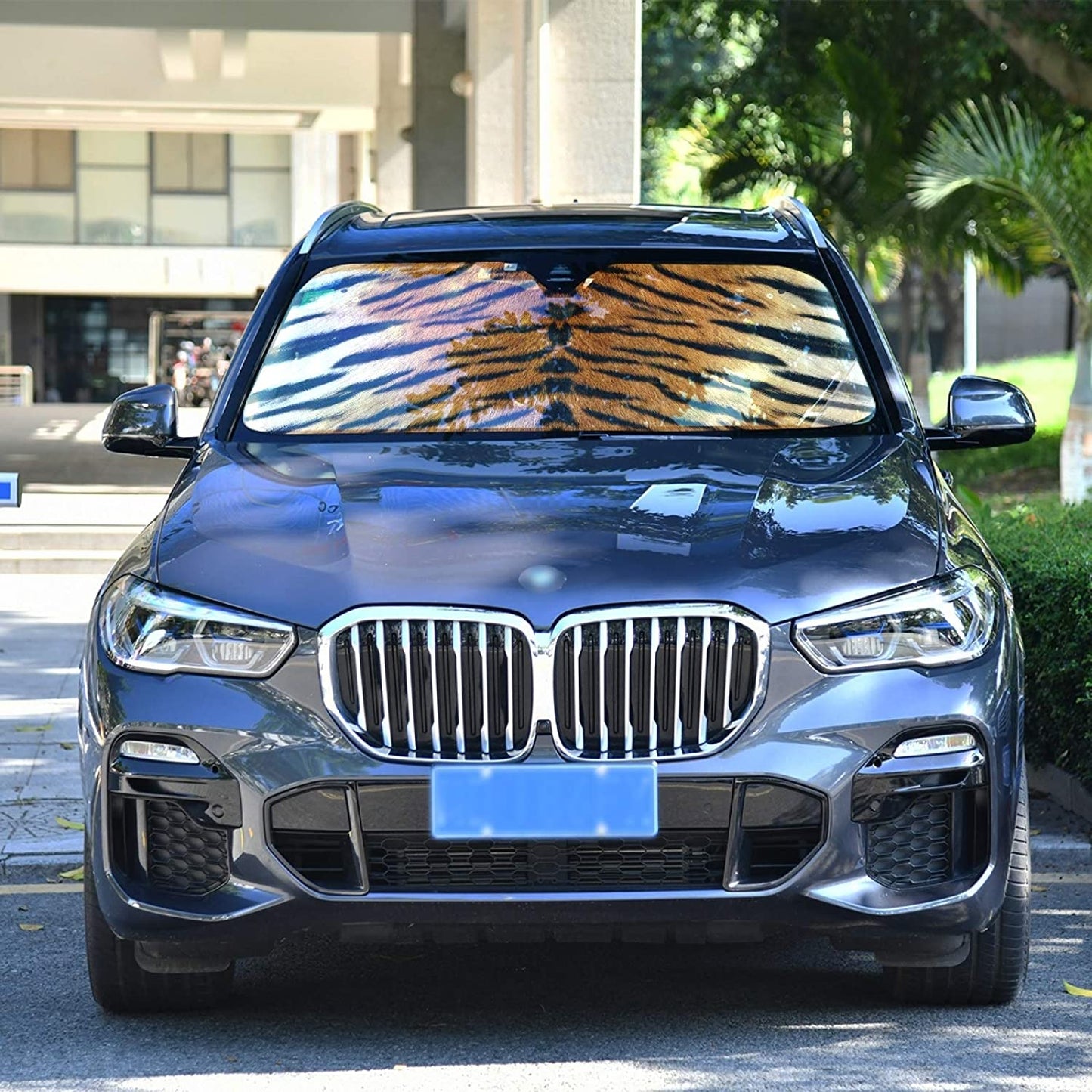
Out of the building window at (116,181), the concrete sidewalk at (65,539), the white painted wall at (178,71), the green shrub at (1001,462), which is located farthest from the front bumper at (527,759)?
the building window at (116,181)

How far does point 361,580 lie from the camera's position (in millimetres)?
3936

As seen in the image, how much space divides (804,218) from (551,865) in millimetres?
2440

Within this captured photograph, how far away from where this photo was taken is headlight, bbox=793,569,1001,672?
3.93 meters

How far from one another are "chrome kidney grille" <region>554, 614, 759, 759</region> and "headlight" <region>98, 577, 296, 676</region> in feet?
1.80

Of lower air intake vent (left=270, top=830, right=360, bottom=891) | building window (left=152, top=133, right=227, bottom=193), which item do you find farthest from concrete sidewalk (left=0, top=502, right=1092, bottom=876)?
building window (left=152, top=133, right=227, bottom=193)

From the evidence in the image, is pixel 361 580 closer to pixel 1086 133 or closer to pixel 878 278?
pixel 1086 133

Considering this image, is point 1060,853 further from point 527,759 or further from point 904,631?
point 527,759

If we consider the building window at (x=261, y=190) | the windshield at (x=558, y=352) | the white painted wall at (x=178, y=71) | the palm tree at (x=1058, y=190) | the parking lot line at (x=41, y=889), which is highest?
the building window at (x=261, y=190)

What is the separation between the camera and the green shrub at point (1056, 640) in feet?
21.1

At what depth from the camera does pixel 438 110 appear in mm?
21484

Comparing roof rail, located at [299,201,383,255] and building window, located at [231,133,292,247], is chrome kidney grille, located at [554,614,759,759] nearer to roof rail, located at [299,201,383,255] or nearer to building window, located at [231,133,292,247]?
roof rail, located at [299,201,383,255]

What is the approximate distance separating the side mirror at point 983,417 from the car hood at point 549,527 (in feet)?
1.90

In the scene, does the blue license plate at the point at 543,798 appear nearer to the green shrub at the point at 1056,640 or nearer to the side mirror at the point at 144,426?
the side mirror at the point at 144,426

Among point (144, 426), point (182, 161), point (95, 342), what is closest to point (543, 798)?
point (144, 426)
